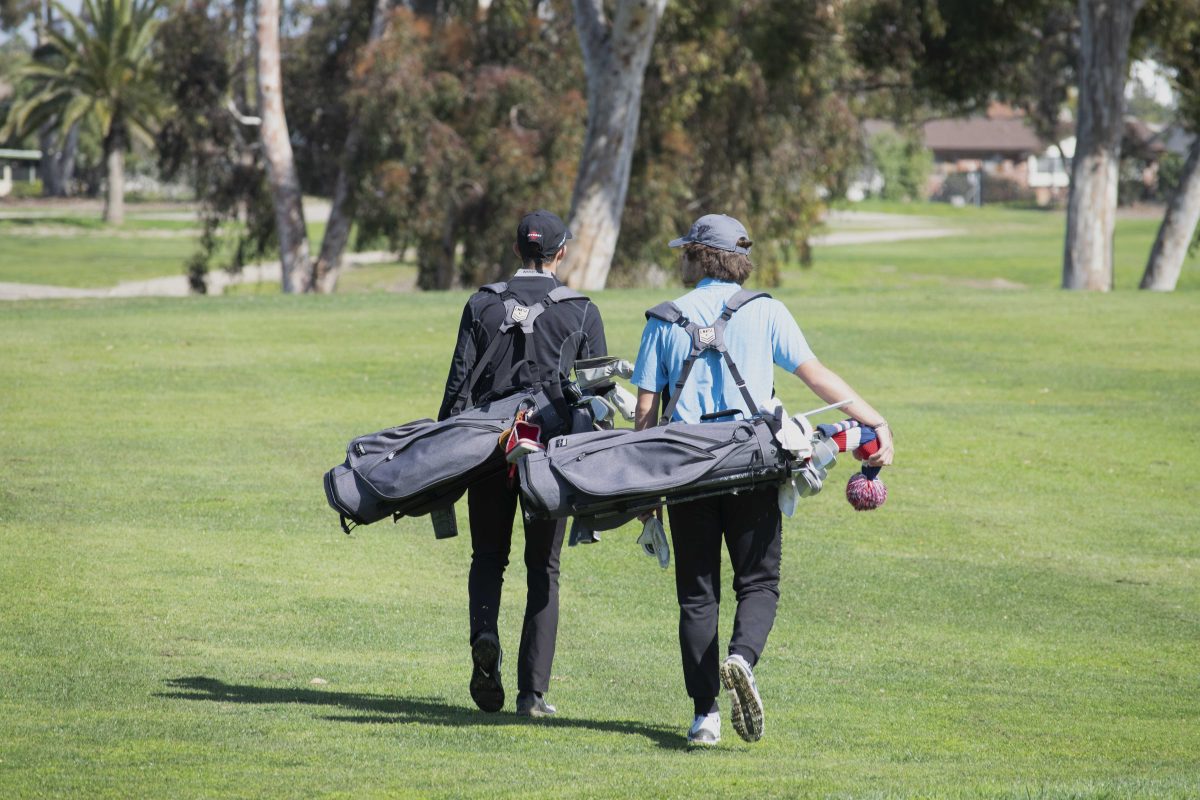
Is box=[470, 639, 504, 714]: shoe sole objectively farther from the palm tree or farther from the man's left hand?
the palm tree

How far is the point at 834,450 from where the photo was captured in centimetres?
595

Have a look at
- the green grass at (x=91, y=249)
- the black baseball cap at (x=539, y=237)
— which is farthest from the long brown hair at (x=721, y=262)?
the green grass at (x=91, y=249)

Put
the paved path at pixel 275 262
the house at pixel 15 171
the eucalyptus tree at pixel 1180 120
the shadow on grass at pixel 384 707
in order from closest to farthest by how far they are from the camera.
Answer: the shadow on grass at pixel 384 707 < the eucalyptus tree at pixel 1180 120 < the paved path at pixel 275 262 < the house at pixel 15 171

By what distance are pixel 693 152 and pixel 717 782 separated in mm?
31529

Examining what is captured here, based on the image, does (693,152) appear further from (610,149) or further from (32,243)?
(32,243)

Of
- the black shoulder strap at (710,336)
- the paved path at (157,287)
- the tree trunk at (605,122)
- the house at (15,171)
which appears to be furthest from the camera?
the house at (15,171)

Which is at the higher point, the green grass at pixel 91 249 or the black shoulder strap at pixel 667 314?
the black shoulder strap at pixel 667 314

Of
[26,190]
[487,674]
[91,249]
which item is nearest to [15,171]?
[26,190]

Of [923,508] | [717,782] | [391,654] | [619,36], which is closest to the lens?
[717,782]

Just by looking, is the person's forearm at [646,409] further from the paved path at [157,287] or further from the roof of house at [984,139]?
the roof of house at [984,139]

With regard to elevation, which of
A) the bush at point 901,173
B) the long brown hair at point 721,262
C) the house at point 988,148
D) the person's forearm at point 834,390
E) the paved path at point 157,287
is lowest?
the paved path at point 157,287

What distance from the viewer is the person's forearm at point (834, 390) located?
19.8ft

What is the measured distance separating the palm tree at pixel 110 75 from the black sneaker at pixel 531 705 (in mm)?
66189

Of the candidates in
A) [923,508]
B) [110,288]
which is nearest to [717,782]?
[923,508]
